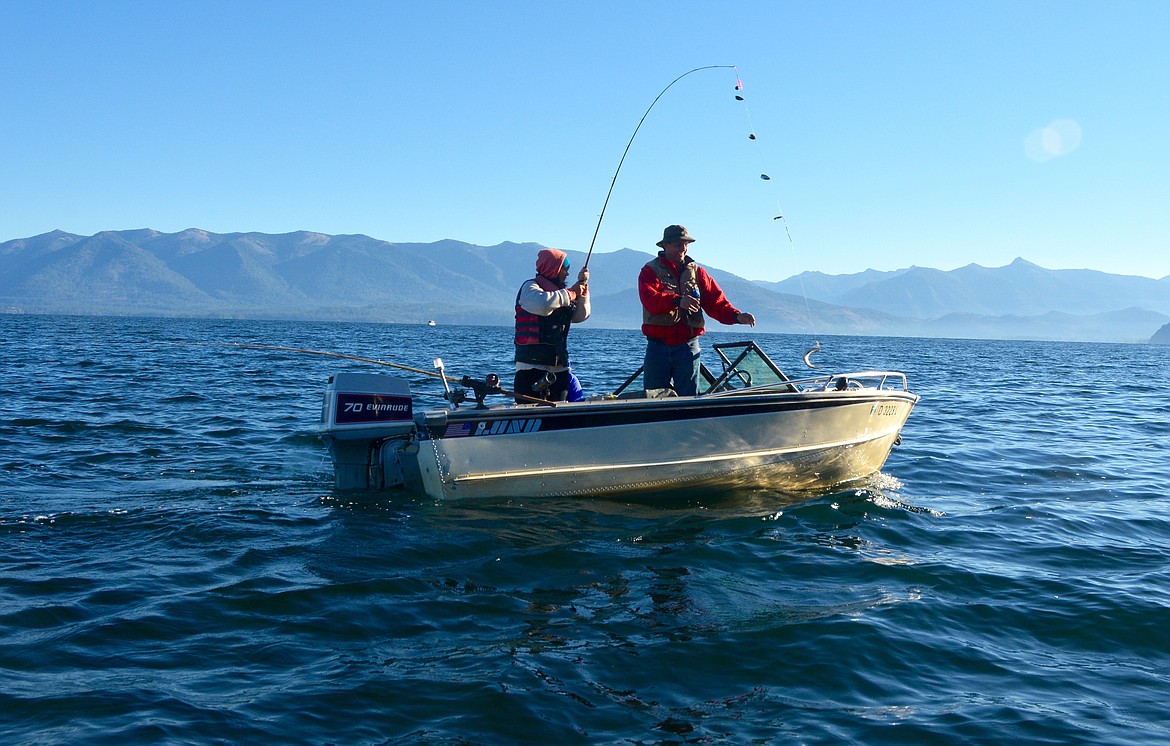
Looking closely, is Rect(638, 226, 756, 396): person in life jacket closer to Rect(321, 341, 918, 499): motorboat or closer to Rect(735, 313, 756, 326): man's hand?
Rect(735, 313, 756, 326): man's hand

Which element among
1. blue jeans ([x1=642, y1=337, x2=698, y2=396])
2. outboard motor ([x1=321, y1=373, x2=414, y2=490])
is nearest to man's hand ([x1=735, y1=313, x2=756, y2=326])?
blue jeans ([x1=642, y1=337, x2=698, y2=396])

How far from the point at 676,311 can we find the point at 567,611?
324 centimetres

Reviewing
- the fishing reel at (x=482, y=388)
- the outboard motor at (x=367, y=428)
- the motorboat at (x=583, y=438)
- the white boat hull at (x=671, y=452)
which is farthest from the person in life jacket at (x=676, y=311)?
the outboard motor at (x=367, y=428)

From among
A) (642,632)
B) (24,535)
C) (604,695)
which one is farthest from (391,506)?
(604,695)

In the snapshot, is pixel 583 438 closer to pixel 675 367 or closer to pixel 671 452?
pixel 671 452

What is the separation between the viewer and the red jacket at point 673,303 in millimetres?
7406

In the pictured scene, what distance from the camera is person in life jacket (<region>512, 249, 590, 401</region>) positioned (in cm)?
713

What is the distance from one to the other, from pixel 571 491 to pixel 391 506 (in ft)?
4.70

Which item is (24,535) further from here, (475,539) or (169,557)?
(475,539)

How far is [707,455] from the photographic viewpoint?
291 inches

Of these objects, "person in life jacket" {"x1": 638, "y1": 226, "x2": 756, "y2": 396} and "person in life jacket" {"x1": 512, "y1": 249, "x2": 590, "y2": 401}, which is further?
"person in life jacket" {"x1": 638, "y1": 226, "x2": 756, "y2": 396}

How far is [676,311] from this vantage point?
7441 millimetres

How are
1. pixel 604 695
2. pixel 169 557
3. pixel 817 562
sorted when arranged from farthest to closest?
pixel 817 562 < pixel 169 557 < pixel 604 695

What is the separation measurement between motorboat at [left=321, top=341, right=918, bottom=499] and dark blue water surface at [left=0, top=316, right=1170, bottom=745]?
22 cm
